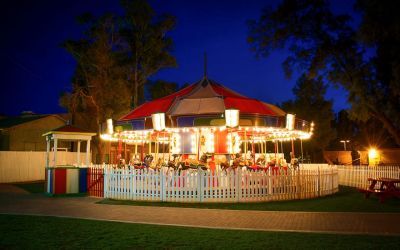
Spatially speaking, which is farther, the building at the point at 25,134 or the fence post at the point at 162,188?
the building at the point at 25,134

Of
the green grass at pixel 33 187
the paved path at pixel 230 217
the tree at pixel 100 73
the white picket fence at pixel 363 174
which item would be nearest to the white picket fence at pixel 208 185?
the paved path at pixel 230 217

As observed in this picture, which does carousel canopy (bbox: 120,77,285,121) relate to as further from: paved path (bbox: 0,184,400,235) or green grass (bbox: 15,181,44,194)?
green grass (bbox: 15,181,44,194)

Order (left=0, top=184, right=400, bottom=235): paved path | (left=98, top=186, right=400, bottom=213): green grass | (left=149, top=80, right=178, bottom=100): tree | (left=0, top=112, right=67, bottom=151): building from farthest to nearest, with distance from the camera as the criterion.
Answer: (left=149, top=80, right=178, bottom=100): tree < (left=0, top=112, right=67, bottom=151): building < (left=98, top=186, right=400, bottom=213): green grass < (left=0, top=184, right=400, bottom=235): paved path

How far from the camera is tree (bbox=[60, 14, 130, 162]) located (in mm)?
34500

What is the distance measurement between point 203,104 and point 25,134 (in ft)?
75.7

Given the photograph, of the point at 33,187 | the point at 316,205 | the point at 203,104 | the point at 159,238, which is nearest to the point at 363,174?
the point at 316,205

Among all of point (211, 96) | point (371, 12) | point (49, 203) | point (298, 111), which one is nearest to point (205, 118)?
point (211, 96)

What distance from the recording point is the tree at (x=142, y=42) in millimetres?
36812

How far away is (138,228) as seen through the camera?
32.1ft

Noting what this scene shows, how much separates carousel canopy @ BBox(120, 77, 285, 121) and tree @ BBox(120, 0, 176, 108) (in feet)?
60.5

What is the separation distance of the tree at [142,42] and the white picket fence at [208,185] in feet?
71.7

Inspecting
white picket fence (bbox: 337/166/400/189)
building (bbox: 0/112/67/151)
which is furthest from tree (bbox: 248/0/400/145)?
building (bbox: 0/112/67/151)

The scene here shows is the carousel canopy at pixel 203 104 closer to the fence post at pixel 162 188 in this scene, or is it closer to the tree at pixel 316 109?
the fence post at pixel 162 188

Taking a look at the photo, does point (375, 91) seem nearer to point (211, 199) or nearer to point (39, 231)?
point (211, 199)
